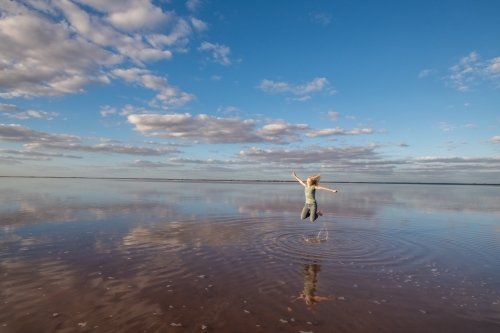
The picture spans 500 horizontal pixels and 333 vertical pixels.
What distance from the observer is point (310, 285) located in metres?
7.83

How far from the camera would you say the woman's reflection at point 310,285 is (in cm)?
703

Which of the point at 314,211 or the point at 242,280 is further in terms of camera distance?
the point at 314,211

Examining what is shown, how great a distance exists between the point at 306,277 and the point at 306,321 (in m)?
2.45

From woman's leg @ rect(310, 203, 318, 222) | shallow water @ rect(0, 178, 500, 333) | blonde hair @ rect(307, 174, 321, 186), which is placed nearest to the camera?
shallow water @ rect(0, 178, 500, 333)

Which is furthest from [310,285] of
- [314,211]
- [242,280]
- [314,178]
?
[314,178]

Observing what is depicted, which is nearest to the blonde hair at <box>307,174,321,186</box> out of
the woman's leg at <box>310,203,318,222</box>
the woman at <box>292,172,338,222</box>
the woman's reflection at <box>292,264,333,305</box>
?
the woman at <box>292,172,338,222</box>

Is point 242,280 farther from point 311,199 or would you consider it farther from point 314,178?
point 314,178

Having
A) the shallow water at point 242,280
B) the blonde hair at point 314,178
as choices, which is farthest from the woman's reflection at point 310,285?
the blonde hair at point 314,178

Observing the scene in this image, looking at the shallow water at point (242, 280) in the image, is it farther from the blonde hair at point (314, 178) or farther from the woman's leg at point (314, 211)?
the blonde hair at point (314, 178)

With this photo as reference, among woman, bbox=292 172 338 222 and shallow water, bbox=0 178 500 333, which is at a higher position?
woman, bbox=292 172 338 222

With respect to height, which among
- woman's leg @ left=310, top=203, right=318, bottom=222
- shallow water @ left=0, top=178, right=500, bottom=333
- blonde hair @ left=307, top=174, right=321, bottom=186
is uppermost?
blonde hair @ left=307, top=174, right=321, bottom=186

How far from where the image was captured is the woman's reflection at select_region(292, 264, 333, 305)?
703cm

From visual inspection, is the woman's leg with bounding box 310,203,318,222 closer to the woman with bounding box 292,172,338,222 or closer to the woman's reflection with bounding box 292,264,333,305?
the woman with bounding box 292,172,338,222

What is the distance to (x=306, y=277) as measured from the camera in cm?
841
